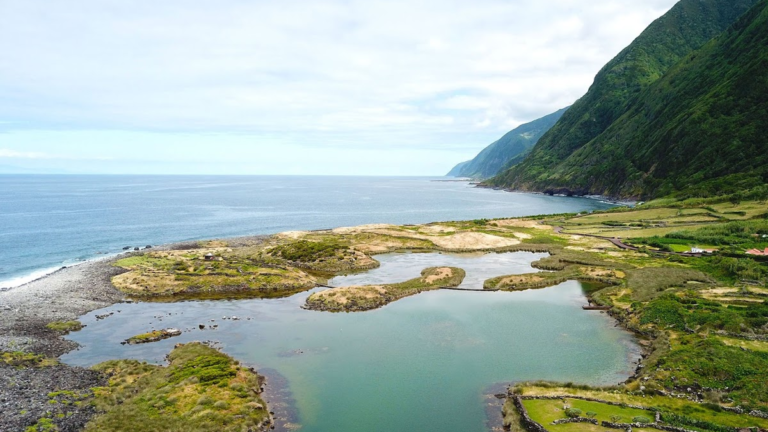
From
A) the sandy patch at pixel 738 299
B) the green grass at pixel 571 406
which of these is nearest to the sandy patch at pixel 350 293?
the green grass at pixel 571 406

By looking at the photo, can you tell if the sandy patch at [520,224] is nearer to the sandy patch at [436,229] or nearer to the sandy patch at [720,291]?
the sandy patch at [436,229]

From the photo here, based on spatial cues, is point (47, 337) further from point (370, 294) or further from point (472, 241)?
point (472, 241)

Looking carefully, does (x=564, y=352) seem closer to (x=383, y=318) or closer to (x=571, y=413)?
(x=571, y=413)

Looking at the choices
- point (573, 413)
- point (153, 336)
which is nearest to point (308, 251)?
point (153, 336)

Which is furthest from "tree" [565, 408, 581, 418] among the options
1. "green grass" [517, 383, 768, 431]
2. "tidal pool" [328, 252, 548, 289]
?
"tidal pool" [328, 252, 548, 289]

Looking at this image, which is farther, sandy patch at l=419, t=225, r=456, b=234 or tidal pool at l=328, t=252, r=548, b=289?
sandy patch at l=419, t=225, r=456, b=234

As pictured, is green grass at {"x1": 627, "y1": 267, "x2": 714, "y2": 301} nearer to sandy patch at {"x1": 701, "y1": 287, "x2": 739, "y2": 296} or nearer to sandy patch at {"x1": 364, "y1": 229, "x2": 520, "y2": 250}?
sandy patch at {"x1": 701, "y1": 287, "x2": 739, "y2": 296}
